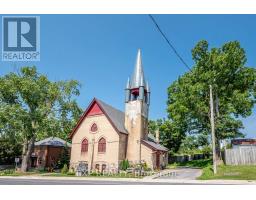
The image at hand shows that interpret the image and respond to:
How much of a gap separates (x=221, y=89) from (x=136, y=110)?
37.1 feet

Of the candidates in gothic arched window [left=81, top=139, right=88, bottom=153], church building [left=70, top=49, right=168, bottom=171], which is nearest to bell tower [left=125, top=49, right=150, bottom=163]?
church building [left=70, top=49, right=168, bottom=171]

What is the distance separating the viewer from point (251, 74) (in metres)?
36.7

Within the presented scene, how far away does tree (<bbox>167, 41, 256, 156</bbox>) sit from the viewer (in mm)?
34781

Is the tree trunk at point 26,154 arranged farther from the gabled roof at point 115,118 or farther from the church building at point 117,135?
the gabled roof at point 115,118

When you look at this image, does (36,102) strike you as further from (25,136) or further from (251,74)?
(251,74)

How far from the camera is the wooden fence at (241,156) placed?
29328mm

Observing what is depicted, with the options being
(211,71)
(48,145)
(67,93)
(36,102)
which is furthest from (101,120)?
(211,71)

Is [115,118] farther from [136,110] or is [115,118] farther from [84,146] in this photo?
[84,146]

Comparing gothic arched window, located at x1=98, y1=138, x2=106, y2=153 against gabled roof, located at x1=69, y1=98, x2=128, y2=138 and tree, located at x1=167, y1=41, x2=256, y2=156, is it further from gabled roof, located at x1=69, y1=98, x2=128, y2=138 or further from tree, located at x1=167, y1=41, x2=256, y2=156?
tree, located at x1=167, y1=41, x2=256, y2=156

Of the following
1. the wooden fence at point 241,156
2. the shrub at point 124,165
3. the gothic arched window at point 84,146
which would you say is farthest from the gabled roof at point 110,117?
the wooden fence at point 241,156

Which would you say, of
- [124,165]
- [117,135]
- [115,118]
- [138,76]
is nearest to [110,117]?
[115,118]

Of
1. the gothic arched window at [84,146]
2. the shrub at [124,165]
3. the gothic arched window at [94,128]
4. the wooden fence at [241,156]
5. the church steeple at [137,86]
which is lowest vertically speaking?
the shrub at [124,165]

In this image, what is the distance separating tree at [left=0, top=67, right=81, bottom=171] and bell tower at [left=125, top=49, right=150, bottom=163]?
7.22 meters

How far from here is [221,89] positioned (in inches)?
1416
